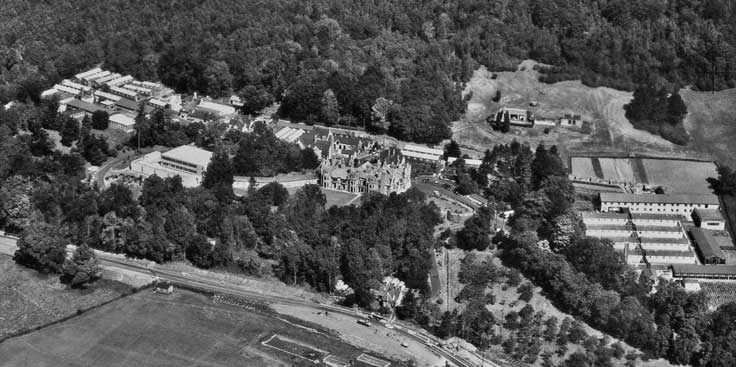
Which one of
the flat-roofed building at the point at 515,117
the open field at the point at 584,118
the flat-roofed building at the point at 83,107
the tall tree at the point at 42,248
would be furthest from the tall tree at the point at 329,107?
the tall tree at the point at 42,248

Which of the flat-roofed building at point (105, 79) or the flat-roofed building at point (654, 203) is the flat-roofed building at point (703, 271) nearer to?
the flat-roofed building at point (654, 203)

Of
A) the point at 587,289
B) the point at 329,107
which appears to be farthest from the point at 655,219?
the point at 329,107

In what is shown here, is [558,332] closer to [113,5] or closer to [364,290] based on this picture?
[364,290]

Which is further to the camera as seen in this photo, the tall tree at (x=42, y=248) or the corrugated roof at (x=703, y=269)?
the corrugated roof at (x=703, y=269)

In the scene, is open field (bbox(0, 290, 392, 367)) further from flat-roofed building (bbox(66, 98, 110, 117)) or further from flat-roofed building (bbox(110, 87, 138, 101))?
flat-roofed building (bbox(110, 87, 138, 101))

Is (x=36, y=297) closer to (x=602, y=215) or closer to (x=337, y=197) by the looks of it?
(x=337, y=197)

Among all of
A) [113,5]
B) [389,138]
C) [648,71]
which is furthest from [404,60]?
A: [113,5]

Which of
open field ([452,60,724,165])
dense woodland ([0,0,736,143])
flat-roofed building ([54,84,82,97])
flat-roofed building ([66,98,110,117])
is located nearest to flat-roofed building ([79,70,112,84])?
dense woodland ([0,0,736,143])
